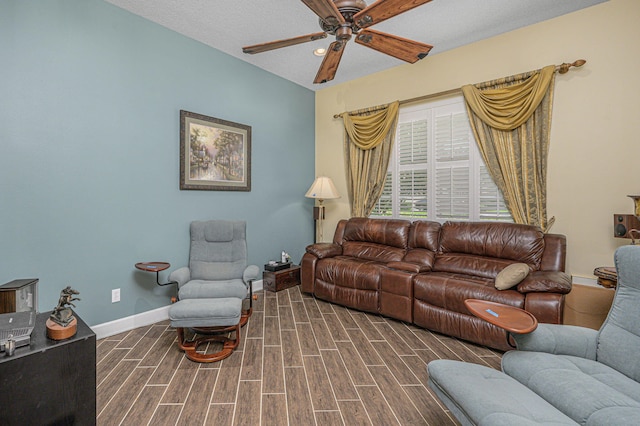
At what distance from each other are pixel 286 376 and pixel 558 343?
1721mm

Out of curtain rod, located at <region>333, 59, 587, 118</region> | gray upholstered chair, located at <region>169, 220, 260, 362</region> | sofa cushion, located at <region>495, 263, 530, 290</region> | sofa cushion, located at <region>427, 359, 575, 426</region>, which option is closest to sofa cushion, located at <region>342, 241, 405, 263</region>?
sofa cushion, located at <region>495, 263, 530, 290</region>

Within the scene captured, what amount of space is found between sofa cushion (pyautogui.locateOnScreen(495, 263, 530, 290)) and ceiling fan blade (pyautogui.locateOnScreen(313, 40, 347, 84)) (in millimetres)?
2378

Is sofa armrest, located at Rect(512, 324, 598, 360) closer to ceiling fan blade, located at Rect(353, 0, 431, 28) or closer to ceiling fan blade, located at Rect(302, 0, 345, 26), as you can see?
ceiling fan blade, located at Rect(353, 0, 431, 28)

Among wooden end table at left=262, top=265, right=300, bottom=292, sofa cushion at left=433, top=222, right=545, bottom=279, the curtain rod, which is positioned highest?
the curtain rod

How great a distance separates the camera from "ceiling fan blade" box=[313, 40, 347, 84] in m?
2.41

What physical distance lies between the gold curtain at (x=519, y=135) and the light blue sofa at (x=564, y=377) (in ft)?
5.28

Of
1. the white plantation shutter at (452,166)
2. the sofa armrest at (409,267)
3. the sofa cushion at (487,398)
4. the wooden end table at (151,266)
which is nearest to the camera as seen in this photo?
the sofa cushion at (487,398)

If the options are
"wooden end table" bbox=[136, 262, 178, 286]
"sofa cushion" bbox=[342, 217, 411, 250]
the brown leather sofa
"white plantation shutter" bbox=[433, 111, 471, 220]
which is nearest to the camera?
the brown leather sofa

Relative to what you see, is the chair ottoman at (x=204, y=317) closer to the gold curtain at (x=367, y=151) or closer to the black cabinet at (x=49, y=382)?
the black cabinet at (x=49, y=382)

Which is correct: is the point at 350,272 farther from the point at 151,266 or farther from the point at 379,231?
the point at 151,266

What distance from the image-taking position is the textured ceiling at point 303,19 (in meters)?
2.81

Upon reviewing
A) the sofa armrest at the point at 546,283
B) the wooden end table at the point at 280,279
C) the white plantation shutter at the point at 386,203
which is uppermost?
the white plantation shutter at the point at 386,203

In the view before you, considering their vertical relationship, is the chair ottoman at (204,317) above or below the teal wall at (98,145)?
below

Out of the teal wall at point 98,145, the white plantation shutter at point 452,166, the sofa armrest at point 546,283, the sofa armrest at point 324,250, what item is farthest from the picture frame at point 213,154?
the sofa armrest at point 546,283
